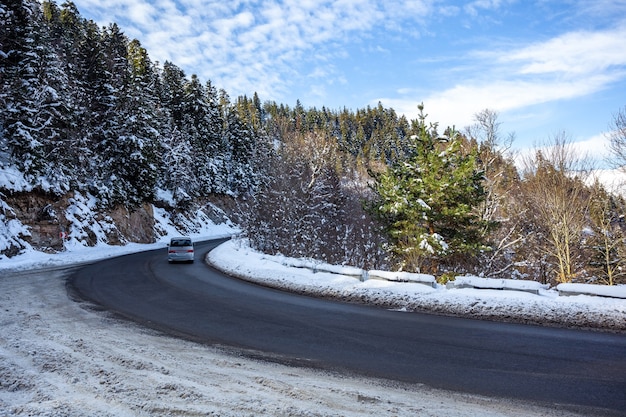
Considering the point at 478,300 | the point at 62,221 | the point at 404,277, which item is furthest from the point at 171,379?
the point at 62,221

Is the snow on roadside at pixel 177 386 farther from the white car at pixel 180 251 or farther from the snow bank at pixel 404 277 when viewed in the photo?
the white car at pixel 180 251

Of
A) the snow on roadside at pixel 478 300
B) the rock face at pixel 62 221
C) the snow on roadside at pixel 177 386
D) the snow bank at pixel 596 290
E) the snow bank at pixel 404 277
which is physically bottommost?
the snow on roadside at pixel 177 386

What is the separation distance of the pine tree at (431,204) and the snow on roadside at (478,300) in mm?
5365

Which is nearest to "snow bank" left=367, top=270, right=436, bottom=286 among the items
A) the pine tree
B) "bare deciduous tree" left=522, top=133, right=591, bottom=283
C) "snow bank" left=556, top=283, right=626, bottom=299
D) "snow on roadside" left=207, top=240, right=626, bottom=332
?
"snow on roadside" left=207, top=240, right=626, bottom=332

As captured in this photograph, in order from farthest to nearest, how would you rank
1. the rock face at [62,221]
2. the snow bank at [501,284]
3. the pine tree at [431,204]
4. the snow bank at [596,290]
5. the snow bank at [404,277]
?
the rock face at [62,221]
the pine tree at [431,204]
the snow bank at [404,277]
the snow bank at [501,284]
the snow bank at [596,290]

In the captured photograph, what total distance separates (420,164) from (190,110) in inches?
2181

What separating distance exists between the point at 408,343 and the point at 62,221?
29489 millimetres

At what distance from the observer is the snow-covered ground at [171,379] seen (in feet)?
13.3

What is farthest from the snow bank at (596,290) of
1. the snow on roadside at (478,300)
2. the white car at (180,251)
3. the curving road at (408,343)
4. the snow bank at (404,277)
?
the white car at (180,251)

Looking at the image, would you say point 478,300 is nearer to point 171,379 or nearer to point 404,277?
point 404,277

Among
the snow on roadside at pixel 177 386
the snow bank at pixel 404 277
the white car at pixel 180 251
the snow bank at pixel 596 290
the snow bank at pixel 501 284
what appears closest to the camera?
the snow on roadside at pixel 177 386

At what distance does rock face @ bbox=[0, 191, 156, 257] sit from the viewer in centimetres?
2383

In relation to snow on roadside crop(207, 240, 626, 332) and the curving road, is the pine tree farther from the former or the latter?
the curving road

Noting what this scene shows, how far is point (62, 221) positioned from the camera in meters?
27.7
